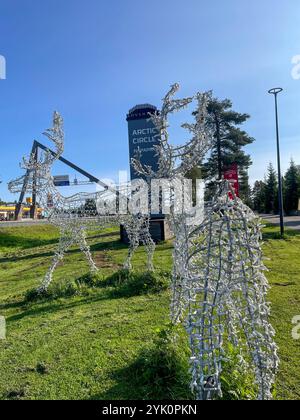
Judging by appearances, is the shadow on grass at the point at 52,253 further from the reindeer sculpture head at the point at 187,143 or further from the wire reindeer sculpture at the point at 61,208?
the reindeer sculpture head at the point at 187,143

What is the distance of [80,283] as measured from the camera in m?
6.59

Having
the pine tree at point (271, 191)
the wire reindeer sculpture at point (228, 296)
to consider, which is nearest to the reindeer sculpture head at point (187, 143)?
the wire reindeer sculpture at point (228, 296)

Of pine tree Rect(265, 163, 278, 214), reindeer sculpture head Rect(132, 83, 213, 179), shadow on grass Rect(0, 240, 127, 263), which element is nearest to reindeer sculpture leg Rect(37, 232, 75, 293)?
reindeer sculpture head Rect(132, 83, 213, 179)

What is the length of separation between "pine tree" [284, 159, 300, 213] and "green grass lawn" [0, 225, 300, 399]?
3349 centimetres

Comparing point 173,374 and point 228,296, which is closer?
point 228,296

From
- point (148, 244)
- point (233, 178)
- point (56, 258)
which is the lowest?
point (56, 258)

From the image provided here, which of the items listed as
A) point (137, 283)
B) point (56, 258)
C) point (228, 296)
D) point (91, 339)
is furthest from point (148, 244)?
point (228, 296)

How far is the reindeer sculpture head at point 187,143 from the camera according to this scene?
4.22 m

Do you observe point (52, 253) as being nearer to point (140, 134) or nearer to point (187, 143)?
point (140, 134)

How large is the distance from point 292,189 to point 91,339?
39.6 metres

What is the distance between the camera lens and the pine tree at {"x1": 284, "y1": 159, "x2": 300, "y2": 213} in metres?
38.2

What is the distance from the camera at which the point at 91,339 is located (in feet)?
13.3

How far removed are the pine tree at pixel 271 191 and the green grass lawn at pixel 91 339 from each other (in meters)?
39.0

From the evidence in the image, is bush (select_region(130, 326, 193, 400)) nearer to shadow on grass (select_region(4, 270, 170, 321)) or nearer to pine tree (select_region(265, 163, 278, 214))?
shadow on grass (select_region(4, 270, 170, 321))
